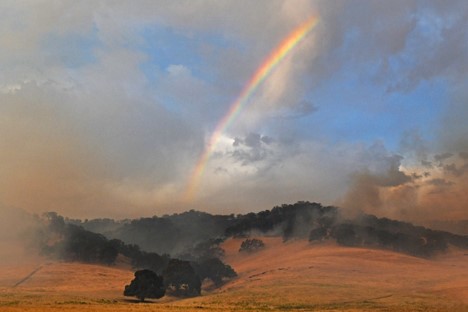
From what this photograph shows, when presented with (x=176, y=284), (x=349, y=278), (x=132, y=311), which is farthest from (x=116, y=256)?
(x=132, y=311)

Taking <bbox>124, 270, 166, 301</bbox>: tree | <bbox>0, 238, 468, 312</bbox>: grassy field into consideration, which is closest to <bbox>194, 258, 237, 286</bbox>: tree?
<bbox>0, 238, 468, 312</bbox>: grassy field

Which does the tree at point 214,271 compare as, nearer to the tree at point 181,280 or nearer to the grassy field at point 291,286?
the grassy field at point 291,286

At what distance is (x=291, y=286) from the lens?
11906 centimetres

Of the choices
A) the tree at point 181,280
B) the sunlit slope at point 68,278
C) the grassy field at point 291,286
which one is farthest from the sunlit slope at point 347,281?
the sunlit slope at point 68,278

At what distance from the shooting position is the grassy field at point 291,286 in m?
87.0

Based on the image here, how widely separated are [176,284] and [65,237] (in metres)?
76.4

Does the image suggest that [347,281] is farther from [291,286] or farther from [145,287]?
[145,287]

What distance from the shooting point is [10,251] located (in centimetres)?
18650

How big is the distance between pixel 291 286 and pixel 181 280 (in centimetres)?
3494

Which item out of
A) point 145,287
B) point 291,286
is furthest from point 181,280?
point 291,286

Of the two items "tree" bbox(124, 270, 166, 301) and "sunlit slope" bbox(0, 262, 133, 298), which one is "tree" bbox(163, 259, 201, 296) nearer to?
"sunlit slope" bbox(0, 262, 133, 298)

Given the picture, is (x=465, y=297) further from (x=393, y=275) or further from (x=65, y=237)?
(x=65, y=237)

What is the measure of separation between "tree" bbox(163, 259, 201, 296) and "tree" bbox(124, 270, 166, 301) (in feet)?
53.6

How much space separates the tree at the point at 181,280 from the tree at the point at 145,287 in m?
16.3
